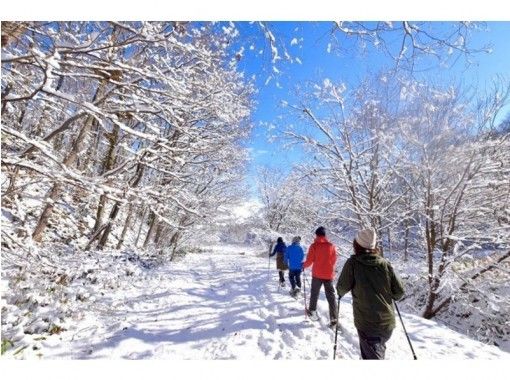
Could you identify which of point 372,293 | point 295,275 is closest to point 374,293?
point 372,293

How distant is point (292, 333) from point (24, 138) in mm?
4831

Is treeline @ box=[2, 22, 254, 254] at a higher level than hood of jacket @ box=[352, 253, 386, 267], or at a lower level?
higher

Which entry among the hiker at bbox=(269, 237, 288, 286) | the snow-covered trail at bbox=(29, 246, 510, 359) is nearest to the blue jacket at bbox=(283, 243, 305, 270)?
the snow-covered trail at bbox=(29, 246, 510, 359)

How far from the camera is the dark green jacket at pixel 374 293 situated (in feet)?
10.5

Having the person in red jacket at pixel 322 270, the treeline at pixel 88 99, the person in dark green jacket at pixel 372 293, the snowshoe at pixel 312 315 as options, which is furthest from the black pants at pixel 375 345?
the treeline at pixel 88 99

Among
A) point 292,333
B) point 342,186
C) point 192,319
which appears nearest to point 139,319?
point 192,319

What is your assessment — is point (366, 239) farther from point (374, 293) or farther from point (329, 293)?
point (329, 293)

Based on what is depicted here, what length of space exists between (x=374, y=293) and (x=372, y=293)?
2 cm

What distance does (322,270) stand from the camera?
5.72 meters

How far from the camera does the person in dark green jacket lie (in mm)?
3213

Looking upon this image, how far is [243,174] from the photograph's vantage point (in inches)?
776

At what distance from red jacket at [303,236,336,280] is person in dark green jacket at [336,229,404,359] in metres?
2.28

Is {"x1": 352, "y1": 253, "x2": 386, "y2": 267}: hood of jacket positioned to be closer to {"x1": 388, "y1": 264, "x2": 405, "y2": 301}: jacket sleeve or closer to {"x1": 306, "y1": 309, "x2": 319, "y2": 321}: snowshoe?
{"x1": 388, "y1": 264, "x2": 405, "y2": 301}: jacket sleeve

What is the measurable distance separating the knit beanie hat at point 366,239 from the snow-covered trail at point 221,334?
214 cm
